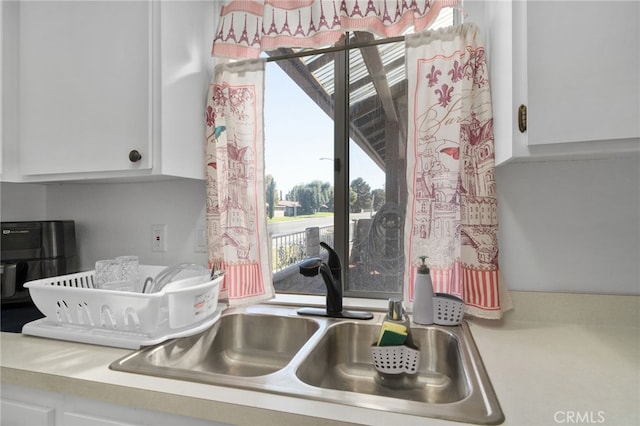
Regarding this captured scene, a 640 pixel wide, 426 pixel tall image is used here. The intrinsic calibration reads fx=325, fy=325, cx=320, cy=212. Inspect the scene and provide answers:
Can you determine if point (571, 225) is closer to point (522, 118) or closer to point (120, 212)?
point (522, 118)

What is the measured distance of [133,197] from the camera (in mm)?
1544

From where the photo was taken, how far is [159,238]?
149cm

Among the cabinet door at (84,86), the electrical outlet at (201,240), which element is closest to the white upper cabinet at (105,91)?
the cabinet door at (84,86)

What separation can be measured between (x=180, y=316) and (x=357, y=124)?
0.98 m

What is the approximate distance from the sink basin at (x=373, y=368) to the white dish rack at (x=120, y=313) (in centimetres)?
39

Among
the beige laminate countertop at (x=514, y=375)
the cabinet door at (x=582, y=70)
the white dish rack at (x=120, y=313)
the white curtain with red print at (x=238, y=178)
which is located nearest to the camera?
the beige laminate countertop at (x=514, y=375)

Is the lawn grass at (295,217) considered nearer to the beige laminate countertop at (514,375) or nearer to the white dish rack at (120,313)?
the white dish rack at (120,313)

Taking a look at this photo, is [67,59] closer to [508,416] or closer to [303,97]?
[303,97]

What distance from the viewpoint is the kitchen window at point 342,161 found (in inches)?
52.4

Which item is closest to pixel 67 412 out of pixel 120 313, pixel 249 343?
pixel 120 313

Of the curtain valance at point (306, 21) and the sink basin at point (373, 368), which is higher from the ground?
the curtain valance at point (306, 21)

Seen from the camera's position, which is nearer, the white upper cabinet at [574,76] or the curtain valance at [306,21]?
the white upper cabinet at [574,76]

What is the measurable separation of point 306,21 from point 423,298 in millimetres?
1108

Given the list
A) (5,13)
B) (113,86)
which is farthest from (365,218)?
(5,13)
